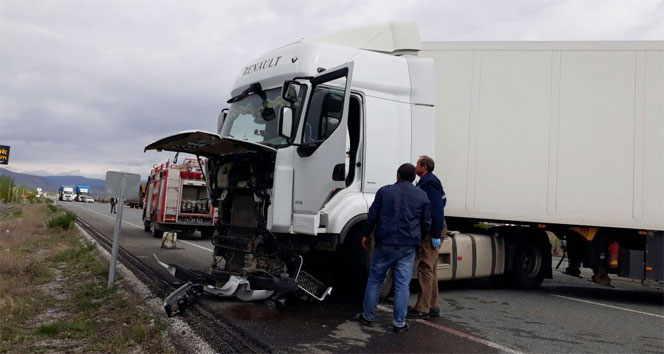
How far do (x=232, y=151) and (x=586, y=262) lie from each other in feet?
19.8

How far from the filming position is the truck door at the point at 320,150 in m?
5.47

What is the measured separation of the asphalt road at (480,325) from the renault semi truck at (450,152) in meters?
0.40

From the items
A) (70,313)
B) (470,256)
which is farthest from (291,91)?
(470,256)

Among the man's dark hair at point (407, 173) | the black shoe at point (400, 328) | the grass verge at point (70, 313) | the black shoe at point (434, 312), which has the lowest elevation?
the grass verge at point (70, 313)

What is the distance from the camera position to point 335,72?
5531 millimetres

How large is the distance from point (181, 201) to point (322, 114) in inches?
452

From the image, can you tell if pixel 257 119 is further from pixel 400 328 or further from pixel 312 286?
pixel 400 328

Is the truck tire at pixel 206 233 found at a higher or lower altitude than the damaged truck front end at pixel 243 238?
lower

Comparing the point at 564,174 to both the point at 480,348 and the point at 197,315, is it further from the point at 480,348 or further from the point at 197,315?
the point at 197,315

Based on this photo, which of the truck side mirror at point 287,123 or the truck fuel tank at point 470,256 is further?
the truck fuel tank at point 470,256

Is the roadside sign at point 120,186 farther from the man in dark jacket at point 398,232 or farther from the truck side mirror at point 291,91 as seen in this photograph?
the man in dark jacket at point 398,232

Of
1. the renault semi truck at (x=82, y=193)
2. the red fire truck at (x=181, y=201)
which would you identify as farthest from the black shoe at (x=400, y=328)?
the renault semi truck at (x=82, y=193)

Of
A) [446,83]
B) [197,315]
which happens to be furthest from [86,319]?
[446,83]

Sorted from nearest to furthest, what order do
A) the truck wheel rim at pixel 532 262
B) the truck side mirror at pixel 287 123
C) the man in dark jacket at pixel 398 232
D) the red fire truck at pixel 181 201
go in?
the man in dark jacket at pixel 398 232 < the truck side mirror at pixel 287 123 < the truck wheel rim at pixel 532 262 < the red fire truck at pixel 181 201
